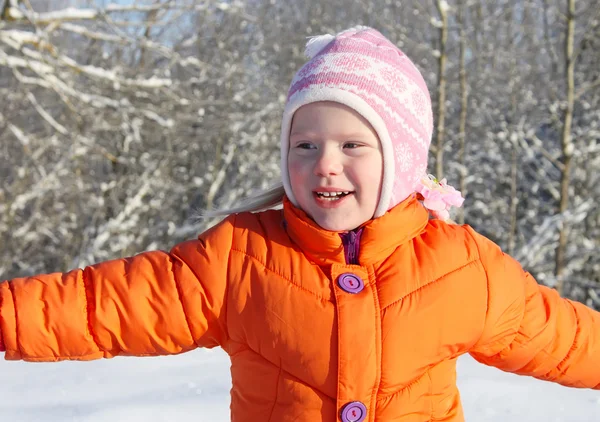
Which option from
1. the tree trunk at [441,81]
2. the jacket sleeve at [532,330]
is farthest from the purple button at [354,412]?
the tree trunk at [441,81]

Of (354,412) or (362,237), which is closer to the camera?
(354,412)

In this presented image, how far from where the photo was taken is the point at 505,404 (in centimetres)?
224

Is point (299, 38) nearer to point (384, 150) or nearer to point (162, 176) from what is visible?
point (162, 176)

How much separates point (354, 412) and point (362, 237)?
37 cm

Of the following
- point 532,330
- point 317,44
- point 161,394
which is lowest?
point 161,394

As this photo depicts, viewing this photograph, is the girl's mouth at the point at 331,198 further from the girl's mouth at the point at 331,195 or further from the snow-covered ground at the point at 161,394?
the snow-covered ground at the point at 161,394

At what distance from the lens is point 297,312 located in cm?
136

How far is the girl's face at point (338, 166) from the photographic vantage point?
1.41 metres

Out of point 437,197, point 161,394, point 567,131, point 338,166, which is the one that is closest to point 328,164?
point 338,166

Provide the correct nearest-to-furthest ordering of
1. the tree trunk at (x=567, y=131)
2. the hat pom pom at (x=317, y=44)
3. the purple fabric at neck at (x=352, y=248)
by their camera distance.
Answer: the purple fabric at neck at (x=352, y=248) → the hat pom pom at (x=317, y=44) → the tree trunk at (x=567, y=131)

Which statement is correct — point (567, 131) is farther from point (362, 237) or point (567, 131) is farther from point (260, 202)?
point (362, 237)

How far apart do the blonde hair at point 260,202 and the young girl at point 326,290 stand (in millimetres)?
119

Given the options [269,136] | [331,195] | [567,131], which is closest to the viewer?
[331,195]

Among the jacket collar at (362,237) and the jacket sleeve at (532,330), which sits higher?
the jacket collar at (362,237)
